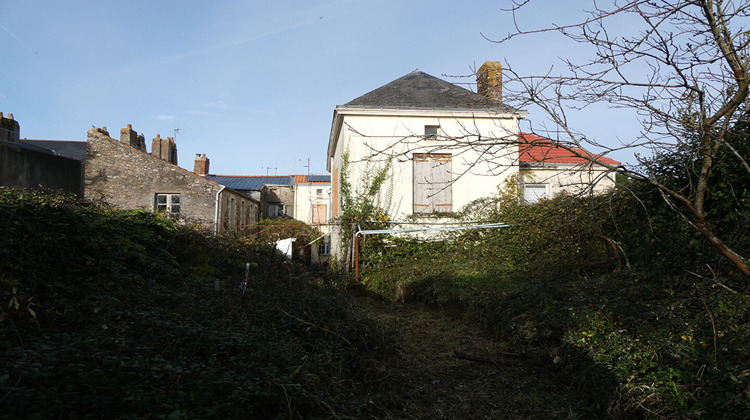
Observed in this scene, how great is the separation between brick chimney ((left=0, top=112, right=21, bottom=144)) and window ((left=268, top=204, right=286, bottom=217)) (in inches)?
747

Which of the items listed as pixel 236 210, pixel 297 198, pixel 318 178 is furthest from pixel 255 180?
pixel 236 210

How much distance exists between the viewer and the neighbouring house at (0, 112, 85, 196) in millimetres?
15227

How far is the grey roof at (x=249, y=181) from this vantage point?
3167cm

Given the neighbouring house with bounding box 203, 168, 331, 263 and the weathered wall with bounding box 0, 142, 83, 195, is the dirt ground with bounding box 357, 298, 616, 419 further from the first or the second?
the neighbouring house with bounding box 203, 168, 331, 263

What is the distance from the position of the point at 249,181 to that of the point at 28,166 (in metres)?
18.2

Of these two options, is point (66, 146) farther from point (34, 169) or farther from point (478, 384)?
point (478, 384)

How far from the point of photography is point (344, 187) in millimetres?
12867

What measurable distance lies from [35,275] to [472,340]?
180 inches

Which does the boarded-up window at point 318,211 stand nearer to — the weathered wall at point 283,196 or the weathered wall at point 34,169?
the weathered wall at point 283,196

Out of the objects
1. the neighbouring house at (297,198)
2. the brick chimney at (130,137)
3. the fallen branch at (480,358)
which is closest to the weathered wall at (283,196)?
the neighbouring house at (297,198)

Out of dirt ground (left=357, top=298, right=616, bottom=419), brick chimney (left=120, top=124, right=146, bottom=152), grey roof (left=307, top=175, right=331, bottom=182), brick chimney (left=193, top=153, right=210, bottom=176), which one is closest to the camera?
dirt ground (left=357, top=298, right=616, bottom=419)

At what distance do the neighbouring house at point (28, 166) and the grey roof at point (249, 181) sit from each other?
12.4 metres

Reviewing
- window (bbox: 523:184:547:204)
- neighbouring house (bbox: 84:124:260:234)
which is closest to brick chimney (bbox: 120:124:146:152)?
neighbouring house (bbox: 84:124:260:234)

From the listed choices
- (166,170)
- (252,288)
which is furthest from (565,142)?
(166,170)
